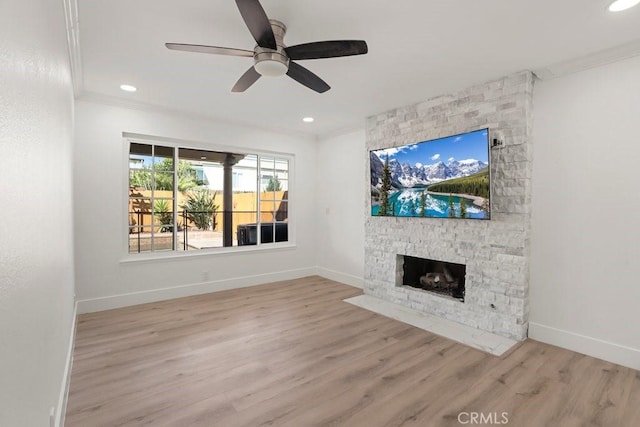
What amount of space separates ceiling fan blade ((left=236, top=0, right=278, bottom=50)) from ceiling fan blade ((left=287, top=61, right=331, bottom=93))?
36 centimetres

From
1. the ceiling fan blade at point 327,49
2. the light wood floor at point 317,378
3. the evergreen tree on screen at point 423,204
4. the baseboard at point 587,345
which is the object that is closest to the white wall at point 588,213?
the baseboard at point 587,345

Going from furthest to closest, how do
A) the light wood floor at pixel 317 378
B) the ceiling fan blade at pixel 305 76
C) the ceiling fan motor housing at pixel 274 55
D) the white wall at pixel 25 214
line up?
1. the ceiling fan blade at pixel 305 76
2. the ceiling fan motor housing at pixel 274 55
3. the light wood floor at pixel 317 378
4. the white wall at pixel 25 214

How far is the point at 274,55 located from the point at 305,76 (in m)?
0.40

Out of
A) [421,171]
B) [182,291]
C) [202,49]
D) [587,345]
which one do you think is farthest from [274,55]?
[587,345]

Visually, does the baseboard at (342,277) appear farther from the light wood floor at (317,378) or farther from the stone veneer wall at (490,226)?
the light wood floor at (317,378)

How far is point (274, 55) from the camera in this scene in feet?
7.70

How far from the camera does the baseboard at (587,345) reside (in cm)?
262

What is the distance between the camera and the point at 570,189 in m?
2.95

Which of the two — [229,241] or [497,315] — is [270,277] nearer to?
[229,241]

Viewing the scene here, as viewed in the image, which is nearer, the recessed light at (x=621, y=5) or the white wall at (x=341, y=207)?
the recessed light at (x=621, y=5)

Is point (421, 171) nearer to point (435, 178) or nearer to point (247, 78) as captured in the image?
point (435, 178)

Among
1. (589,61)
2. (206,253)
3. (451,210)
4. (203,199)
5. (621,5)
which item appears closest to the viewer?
(621,5)

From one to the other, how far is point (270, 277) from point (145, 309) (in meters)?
1.95

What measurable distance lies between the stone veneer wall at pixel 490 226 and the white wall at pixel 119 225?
262 cm
